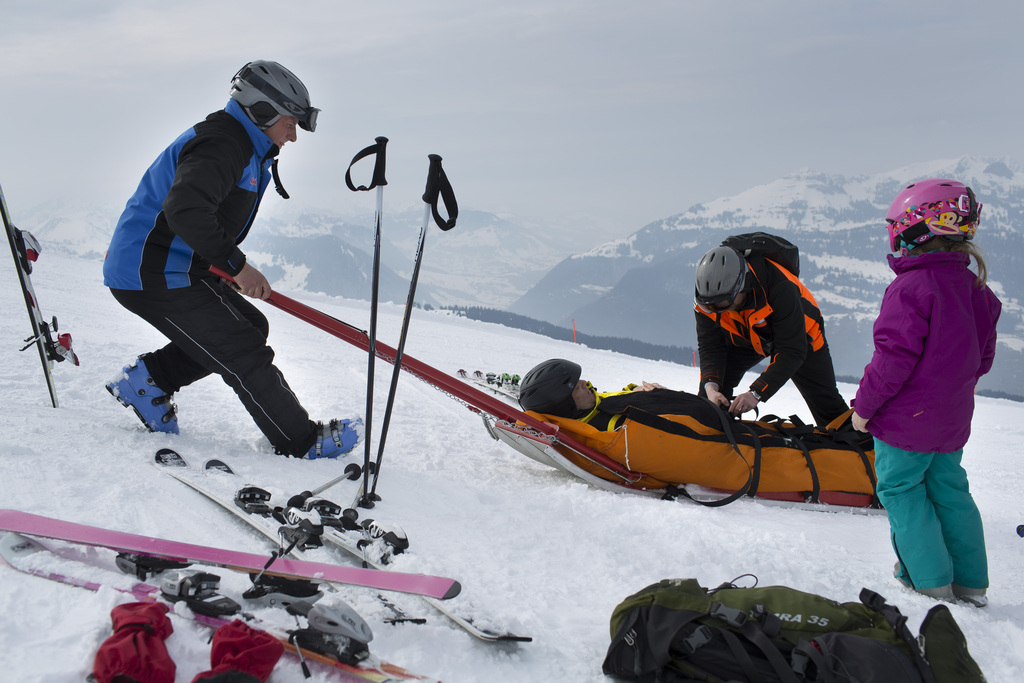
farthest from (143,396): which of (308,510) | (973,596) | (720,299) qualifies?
(973,596)

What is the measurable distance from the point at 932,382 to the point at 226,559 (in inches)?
105

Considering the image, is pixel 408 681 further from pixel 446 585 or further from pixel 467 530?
pixel 467 530

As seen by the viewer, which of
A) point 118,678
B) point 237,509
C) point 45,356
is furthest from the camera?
point 45,356

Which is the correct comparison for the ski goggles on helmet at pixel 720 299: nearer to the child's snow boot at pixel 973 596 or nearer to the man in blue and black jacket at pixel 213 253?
the child's snow boot at pixel 973 596

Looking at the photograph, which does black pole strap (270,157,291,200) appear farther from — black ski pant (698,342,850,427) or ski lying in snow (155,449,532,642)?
black ski pant (698,342,850,427)

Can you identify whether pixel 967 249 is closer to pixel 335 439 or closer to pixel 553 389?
pixel 553 389

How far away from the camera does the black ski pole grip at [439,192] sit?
2.87 meters

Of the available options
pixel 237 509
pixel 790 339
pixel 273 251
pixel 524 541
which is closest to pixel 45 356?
pixel 237 509

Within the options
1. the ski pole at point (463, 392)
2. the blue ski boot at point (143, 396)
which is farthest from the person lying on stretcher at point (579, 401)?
the blue ski boot at point (143, 396)

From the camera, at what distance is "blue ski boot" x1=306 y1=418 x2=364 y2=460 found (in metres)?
3.57

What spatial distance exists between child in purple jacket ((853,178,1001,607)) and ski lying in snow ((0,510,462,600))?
1850 mm

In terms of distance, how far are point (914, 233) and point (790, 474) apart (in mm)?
1617

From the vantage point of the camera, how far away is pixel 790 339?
4.22 m

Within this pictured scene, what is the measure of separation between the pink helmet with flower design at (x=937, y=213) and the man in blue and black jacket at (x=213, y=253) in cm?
296
